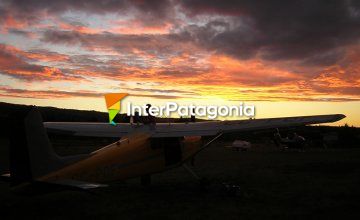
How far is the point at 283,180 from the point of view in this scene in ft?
49.0

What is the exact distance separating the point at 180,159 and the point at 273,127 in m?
3.36

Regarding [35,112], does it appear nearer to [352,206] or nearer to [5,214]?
[5,214]

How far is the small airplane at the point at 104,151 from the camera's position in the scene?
8508 mm

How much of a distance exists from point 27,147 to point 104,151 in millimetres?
2433

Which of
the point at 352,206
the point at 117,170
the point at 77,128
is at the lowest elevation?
the point at 352,206

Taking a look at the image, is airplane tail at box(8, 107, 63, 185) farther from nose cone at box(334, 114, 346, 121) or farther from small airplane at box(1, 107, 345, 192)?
nose cone at box(334, 114, 346, 121)

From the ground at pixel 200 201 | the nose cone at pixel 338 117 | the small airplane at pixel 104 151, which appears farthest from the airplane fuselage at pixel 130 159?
the nose cone at pixel 338 117

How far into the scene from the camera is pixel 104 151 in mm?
10500

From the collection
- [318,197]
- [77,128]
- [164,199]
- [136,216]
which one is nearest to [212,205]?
[164,199]

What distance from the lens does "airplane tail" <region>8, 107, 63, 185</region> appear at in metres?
8.41

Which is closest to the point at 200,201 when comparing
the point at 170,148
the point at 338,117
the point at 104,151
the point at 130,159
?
the point at 170,148

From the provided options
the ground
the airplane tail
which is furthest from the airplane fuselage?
the ground

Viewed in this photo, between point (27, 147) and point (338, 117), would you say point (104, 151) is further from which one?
point (338, 117)

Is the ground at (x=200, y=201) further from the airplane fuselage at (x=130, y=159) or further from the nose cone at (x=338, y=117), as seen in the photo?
the nose cone at (x=338, y=117)
